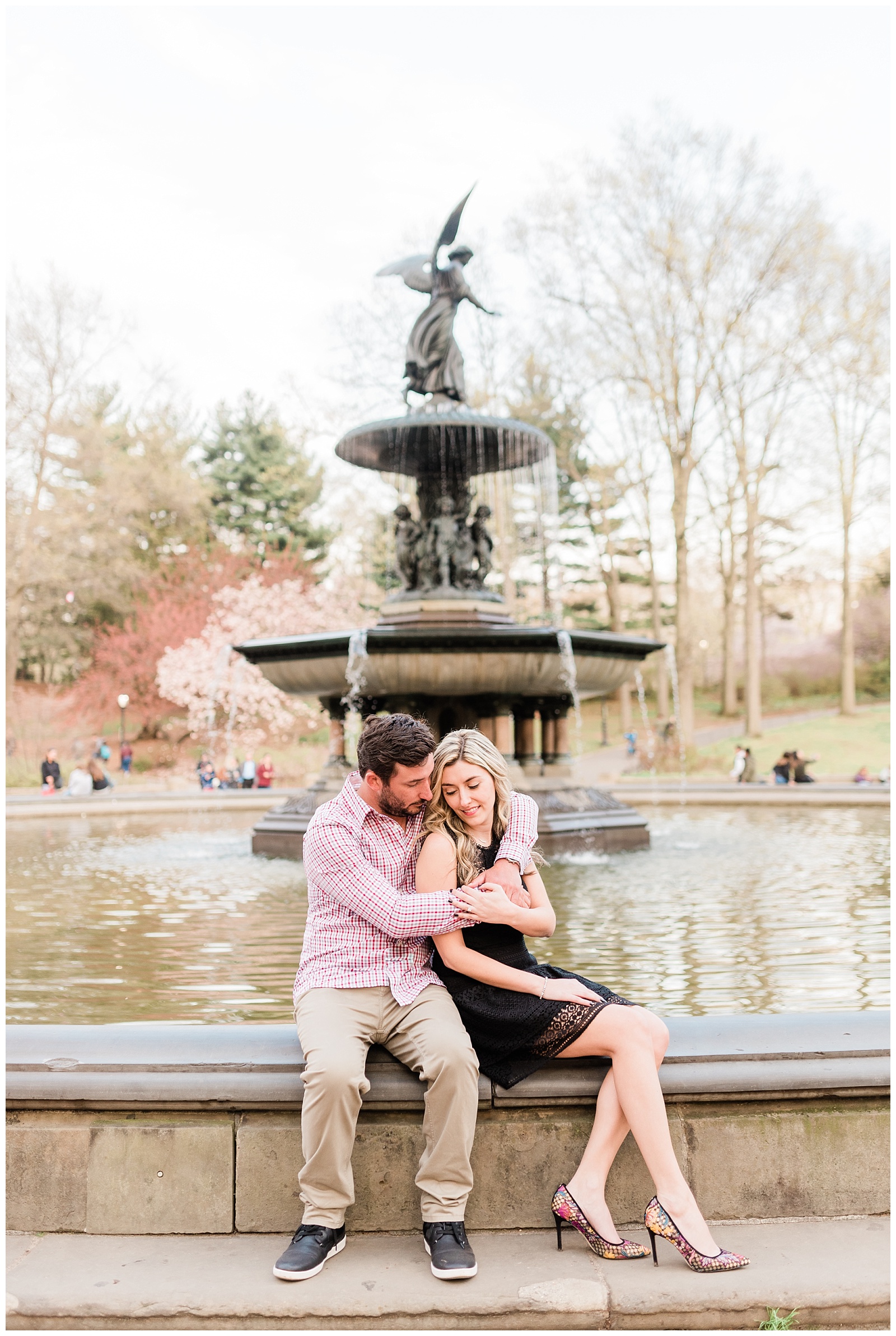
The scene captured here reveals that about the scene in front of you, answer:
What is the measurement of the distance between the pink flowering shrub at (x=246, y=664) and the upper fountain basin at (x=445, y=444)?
782 inches

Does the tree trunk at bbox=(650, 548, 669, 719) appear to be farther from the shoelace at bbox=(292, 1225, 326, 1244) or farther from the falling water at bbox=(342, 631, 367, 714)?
the shoelace at bbox=(292, 1225, 326, 1244)

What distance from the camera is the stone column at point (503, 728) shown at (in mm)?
11453

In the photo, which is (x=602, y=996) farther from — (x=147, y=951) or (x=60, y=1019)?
(x=147, y=951)

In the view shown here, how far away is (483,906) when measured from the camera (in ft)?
9.93

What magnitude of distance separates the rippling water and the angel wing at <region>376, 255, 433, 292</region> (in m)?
6.51

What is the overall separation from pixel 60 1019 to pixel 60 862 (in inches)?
244

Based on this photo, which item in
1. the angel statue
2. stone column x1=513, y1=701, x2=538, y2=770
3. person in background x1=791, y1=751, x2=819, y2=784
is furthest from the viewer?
person in background x1=791, y1=751, x2=819, y2=784

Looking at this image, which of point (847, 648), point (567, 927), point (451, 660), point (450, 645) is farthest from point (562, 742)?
point (847, 648)

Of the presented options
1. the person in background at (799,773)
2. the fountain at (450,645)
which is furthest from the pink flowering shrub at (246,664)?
the fountain at (450,645)

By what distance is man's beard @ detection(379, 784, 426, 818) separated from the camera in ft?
10.4

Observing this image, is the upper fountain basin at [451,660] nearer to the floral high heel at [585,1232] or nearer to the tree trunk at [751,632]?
the floral high heel at [585,1232]

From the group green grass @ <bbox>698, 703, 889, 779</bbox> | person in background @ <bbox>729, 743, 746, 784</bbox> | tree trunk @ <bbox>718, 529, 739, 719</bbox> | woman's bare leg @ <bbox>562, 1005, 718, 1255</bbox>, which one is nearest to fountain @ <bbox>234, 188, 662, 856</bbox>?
woman's bare leg @ <bbox>562, 1005, 718, 1255</bbox>

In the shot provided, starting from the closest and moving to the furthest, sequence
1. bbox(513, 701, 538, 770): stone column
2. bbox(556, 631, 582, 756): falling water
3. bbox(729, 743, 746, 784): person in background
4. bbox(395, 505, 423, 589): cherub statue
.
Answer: bbox(556, 631, 582, 756): falling water < bbox(513, 701, 538, 770): stone column < bbox(395, 505, 423, 589): cherub statue < bbox(729, 743, 746, 784): person in background

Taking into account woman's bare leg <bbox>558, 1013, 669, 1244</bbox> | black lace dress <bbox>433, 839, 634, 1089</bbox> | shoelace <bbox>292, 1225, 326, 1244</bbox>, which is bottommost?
shoelace <bbox>292, 1225, 326, 1244</bbox>
